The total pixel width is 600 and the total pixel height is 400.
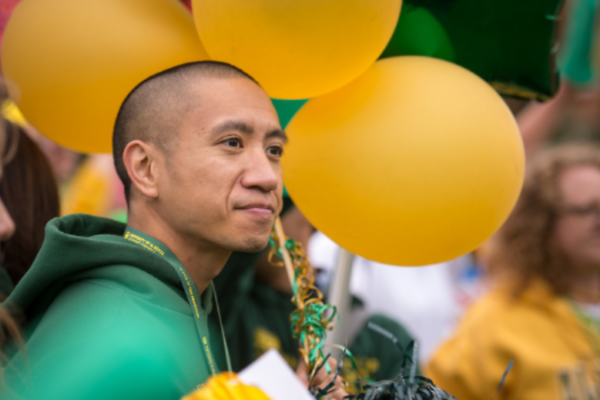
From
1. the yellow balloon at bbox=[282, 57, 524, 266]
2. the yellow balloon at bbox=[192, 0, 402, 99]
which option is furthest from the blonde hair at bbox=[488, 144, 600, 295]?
the yellow balloon at bbox=[192, 0, 402, 99]

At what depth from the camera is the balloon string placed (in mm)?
1473

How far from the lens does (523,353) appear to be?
2795mm

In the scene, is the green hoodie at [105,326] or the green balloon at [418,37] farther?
the green balloon at [418,37]

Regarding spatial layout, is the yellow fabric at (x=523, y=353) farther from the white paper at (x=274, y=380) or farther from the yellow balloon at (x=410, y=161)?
the white paper at (x=274, y=380)

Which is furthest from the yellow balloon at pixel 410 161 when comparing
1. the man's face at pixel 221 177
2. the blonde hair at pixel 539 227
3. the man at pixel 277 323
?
the blonde hair at pixel 539 227

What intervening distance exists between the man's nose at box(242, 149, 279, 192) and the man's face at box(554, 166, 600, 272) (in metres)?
2.11

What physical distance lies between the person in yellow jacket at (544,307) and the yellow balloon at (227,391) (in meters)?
2.05

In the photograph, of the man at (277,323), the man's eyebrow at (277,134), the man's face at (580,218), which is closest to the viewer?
the man's eyebrow at (277,134)

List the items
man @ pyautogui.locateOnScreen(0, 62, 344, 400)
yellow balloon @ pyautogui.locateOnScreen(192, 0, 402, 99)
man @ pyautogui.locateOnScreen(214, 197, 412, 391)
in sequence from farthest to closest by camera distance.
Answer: man @ pyautogui.locateOnScreen(214, 197, 412, 391)
yellow balloon @ pyautogui.locateOnScreen(192, 0, 402, 99)
man @ pyautogui.locateOnScreen(0, 62, 344, 400)

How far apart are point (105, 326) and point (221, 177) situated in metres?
0.41

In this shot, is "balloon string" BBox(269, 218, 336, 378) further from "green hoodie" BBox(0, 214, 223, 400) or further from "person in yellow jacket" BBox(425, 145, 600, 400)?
"person in yellow jacket" BBox(425, 145, 600, 400)

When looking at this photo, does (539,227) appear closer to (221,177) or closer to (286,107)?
(286,107)

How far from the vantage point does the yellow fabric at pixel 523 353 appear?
9.00 feet

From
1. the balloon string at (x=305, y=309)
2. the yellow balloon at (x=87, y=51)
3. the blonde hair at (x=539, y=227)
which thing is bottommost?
the blonde hair at (x=539, y=227)
